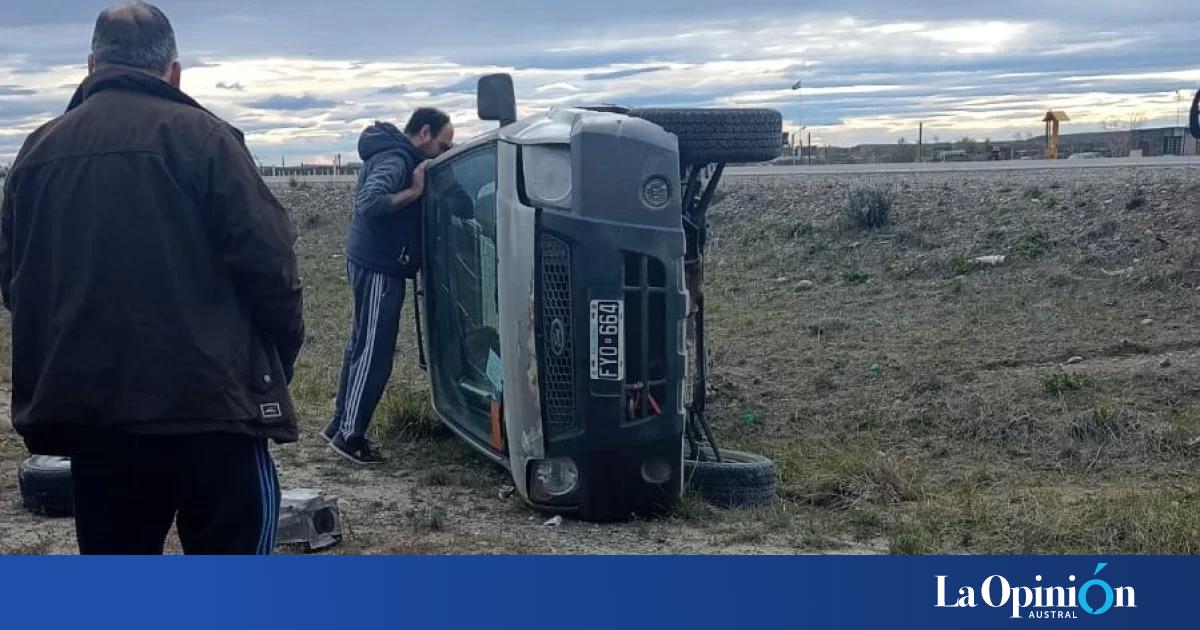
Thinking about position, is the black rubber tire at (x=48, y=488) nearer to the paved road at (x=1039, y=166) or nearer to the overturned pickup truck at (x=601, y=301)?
the overturned pickup truck at (x=601, y=301)

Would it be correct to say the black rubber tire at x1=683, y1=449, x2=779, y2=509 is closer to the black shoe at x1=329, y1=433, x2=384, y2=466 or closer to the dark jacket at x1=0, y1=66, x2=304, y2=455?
the black shoe at x1=329, y1=433, x2=384, y2=466

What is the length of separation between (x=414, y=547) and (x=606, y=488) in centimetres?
77

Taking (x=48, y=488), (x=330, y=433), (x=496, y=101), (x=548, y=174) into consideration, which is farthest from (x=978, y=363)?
(x=48, y=488)

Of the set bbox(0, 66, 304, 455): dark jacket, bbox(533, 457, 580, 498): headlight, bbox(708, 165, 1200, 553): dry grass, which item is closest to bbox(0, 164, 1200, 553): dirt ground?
bbox(708, 165, 1200, 553): dry grass

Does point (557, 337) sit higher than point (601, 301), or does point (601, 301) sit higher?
point (601, 301)

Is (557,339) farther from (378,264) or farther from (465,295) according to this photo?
(378,264)

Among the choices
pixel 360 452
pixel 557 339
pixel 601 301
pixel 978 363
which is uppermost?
pixel 601 301

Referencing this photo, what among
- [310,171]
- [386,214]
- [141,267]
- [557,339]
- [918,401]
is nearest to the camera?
[141,267]

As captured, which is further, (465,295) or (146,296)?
(465,295)

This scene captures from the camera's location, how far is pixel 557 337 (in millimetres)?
5145

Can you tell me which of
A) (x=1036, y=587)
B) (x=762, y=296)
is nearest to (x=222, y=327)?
(x=1036, y=587)

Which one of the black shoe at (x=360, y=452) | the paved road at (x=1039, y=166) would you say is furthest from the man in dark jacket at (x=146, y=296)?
the paved road at (x=1039, y=166)

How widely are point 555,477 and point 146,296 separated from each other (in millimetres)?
2428

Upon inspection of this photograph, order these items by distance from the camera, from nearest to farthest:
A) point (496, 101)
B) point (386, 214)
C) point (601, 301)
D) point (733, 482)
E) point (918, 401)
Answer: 1. point (601, 301)
2. point (733, 482)
3. point (496, 101)
4. point (386, 214)
5. point (918, 401)
